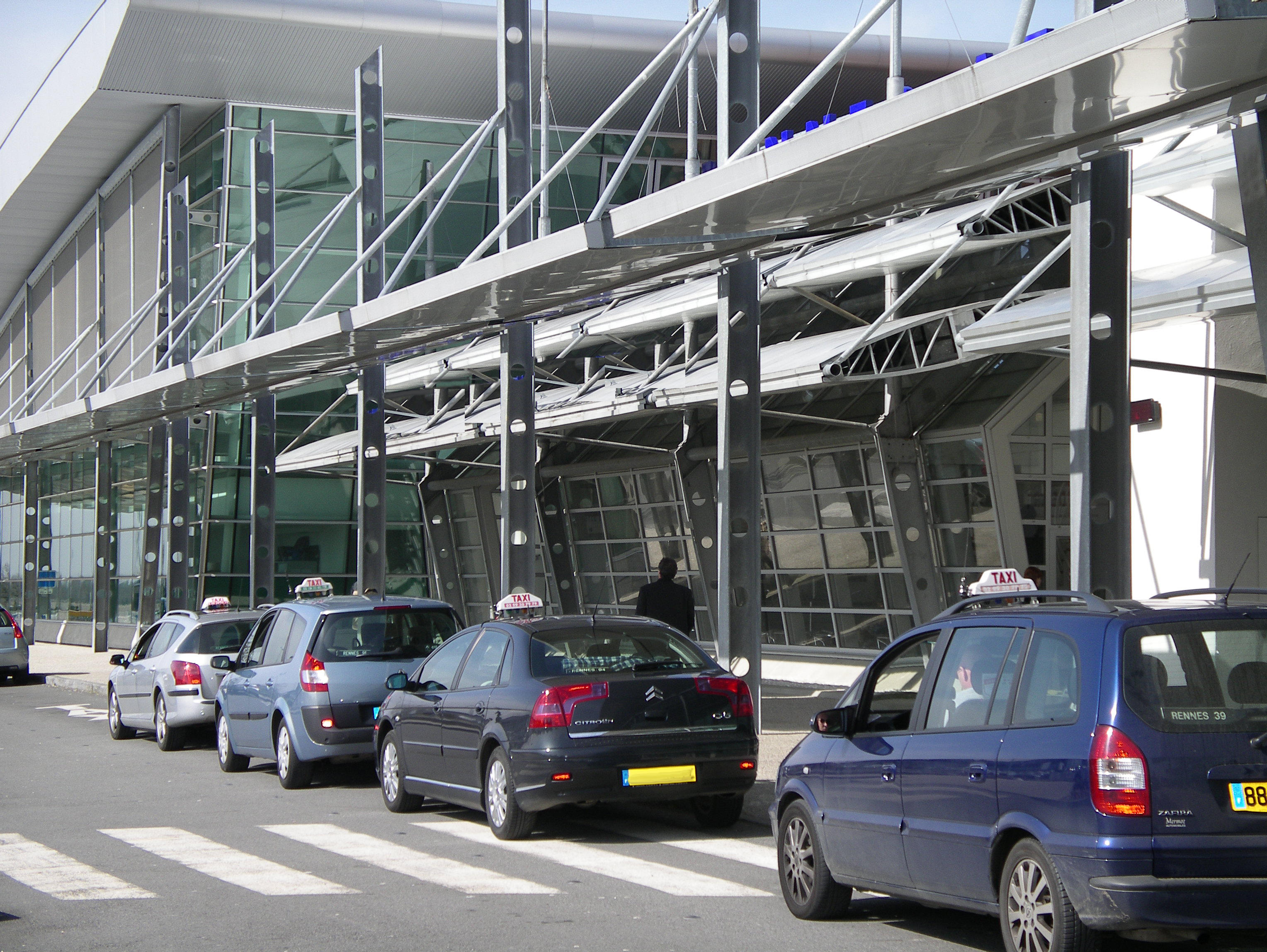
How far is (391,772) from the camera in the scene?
1291 cm

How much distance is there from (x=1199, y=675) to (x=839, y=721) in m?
2.18

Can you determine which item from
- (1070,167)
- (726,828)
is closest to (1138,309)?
(1070,167)

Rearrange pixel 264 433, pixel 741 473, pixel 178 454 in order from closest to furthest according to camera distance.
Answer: pixel 741 473
pixel 264 433
pixel 178 454

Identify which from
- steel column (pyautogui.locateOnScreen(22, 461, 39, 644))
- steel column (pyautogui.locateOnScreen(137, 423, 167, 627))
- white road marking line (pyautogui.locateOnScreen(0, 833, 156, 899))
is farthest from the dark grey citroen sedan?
steel column (pyautogui.locateOnScreen(22, 461, 39, 644))

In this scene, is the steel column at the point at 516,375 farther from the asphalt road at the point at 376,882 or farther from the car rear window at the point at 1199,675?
the car rear window at the point at 1199,675

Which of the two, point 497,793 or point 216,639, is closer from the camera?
point 497,793

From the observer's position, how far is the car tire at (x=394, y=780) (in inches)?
500

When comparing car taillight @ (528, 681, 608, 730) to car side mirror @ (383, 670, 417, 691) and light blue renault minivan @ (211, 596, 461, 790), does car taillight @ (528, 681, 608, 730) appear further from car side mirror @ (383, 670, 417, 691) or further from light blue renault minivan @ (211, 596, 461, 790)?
light blue renault minivan @ (211, 596, 461, 790)

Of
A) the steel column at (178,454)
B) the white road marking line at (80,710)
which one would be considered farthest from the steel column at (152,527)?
the white road marking line at (80,710)

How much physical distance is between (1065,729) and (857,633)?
18.1 meters

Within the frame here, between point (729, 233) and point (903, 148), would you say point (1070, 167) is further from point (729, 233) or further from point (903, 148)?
point (729, 233)

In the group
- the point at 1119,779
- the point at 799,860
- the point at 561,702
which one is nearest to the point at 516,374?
the point at 561,702

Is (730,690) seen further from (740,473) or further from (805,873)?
(740,473)

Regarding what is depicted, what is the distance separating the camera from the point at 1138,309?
13.9 metres
